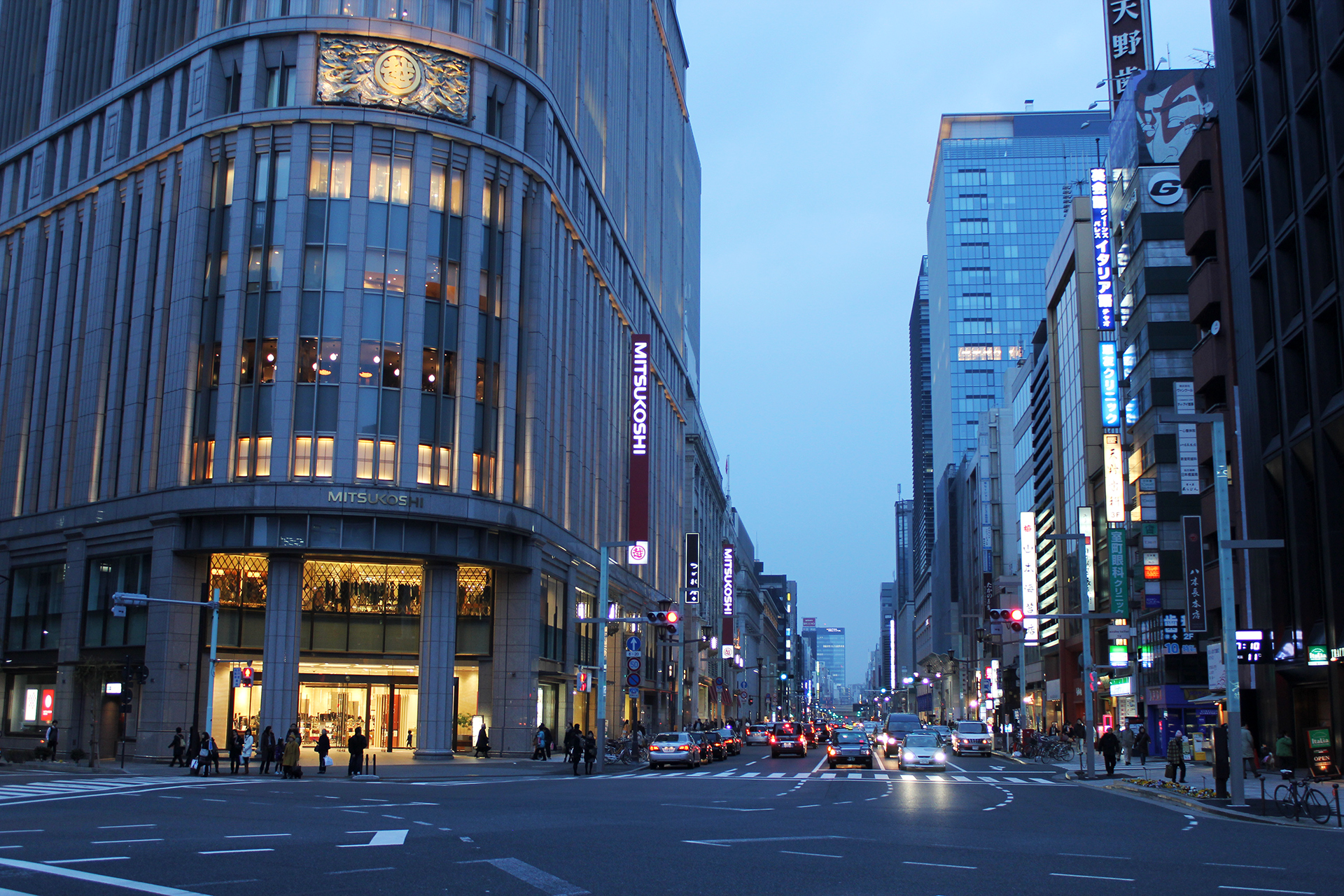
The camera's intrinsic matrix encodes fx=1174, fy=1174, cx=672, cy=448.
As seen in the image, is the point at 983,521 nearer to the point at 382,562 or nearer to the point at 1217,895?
the point at 382,562

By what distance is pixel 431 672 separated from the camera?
156ft

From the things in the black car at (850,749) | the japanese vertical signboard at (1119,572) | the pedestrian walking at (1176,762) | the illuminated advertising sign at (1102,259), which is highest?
the illuminated advertising sign at (1102,259)

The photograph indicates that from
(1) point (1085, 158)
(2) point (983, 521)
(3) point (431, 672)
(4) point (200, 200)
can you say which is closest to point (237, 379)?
(4) point (200, 200)

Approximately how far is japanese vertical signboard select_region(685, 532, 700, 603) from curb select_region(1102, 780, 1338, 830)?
186 feet

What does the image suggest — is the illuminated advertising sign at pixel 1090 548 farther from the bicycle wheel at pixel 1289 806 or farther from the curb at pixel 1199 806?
the bicycle wheel at pixel 1289 806

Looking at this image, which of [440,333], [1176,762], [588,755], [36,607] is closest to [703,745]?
[588,755]

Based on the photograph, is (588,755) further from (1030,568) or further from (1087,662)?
(1030,568)

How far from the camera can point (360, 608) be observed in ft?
164

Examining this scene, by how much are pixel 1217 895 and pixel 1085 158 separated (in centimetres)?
17360

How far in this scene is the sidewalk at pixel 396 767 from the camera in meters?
40.5

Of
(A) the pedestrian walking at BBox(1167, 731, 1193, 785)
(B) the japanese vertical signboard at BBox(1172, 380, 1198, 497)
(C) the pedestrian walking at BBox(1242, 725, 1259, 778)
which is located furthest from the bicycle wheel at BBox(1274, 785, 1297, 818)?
(C) the pedestrian walking at BBox(1242, 725, 1259, 778)

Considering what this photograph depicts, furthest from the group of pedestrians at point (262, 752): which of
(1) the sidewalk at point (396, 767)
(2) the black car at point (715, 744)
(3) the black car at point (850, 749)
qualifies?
(3) the black car at point (850, 749)

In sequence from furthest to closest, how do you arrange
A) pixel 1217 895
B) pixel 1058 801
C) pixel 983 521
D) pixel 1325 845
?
pixel 983 521, pixel 1058 801, pixel 1325 845, pixel 1217 895

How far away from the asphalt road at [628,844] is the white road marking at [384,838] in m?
0.07
